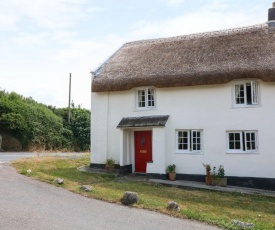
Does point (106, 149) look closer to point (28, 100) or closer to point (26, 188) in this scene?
point (26, 188)

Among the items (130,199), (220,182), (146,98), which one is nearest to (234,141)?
(220,182)

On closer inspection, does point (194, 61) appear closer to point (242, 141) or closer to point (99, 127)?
point (242, 141)

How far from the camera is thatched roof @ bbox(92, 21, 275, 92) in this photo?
14.3 m

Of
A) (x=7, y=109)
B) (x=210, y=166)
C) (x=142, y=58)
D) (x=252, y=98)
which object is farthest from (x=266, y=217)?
(x=7, y=109)

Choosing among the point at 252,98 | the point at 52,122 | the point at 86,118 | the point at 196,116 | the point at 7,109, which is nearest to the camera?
the point at 252,98

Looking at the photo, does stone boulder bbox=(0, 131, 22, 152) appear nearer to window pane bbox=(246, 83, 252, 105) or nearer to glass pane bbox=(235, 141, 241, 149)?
glass pane bbox=(235, 141, 241, 149)

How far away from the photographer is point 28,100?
30797 millimetres

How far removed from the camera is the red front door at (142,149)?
1675cm

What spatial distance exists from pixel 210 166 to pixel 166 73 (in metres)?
5.07

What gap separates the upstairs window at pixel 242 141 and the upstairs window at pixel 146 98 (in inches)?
174

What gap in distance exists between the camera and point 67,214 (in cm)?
831

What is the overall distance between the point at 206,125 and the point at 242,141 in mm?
1820

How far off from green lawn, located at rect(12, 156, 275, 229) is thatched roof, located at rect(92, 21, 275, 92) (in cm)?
513

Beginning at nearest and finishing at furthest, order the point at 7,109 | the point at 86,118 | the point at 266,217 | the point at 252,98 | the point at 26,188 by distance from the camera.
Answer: the point at 266,217 < the point at 26,188 < the point at 252,98 < the point at 7,109 < the point at 86,118
